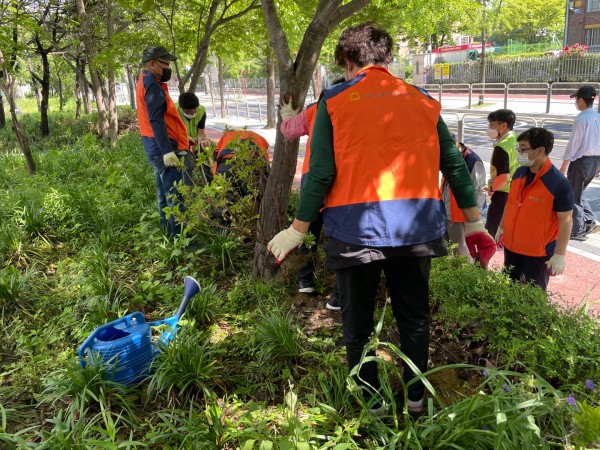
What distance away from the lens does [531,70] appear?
91.3 ft

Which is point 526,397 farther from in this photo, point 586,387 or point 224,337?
point 224,337

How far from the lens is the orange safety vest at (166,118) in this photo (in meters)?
4.62

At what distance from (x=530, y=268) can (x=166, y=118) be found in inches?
146

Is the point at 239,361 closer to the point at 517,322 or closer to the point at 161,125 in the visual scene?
the point at 517,322

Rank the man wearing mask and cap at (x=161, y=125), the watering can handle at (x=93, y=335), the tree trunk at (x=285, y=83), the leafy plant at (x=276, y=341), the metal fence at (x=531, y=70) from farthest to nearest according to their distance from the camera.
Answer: the metal fence at (x=531, y=70) < the man wearing mask and cap at (x=161, y=125) < the tree trunk at (x=285, y=83) < the leafy plant at (x=276, y=341) < the watering can handle at (x=93, y=335)

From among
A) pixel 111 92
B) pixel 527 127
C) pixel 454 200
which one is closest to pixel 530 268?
pixel 454 200

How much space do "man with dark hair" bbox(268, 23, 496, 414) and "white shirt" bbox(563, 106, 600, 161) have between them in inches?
173

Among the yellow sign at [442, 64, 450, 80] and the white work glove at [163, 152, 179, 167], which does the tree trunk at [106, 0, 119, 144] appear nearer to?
the white work glove at [163, 152, 179, 167]

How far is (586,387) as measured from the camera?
2.06 m

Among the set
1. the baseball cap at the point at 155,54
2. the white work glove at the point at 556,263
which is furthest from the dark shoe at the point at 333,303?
the baseball cap at the point at 155,54

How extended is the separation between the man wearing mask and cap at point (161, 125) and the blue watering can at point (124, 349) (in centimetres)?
173

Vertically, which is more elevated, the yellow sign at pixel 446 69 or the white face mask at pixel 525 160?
the yellow sign at pixel 446 69

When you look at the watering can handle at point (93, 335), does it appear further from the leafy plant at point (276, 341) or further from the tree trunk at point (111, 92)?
the tree trunk at point (111, 92)

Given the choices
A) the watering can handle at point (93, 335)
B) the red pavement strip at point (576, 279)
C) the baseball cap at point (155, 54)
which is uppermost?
the baseball cap at point (155, 54)
